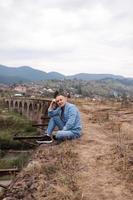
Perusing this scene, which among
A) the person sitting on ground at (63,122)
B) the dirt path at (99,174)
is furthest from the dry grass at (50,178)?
the person sitting on ground at (63,122)

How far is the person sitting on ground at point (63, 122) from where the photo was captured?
8625 mm

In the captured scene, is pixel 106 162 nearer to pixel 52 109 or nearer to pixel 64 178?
pixel 64 178

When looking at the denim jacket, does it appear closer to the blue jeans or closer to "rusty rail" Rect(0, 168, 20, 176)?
the blue jeans

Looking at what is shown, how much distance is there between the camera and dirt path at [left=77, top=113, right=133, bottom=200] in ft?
17.1

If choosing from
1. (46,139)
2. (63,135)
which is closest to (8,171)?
(63,135)

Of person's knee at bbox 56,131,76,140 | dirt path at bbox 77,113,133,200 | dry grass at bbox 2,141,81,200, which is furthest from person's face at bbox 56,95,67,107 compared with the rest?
dry grass at bbox 2,141,81,200

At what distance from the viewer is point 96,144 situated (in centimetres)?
861

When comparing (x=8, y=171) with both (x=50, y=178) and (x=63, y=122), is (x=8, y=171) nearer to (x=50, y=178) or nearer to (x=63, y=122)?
(x=50, y=178)

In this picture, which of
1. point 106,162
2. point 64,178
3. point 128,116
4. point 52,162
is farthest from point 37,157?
point 128,116

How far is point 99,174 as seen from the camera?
20.0ft

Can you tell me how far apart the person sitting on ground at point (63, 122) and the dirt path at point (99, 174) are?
29cm

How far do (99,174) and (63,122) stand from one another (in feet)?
10.4

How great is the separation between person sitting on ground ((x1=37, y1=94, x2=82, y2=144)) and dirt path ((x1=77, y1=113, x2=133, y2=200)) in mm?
288

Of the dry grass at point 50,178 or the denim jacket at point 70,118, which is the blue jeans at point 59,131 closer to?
the denim jacket at point 70,118
